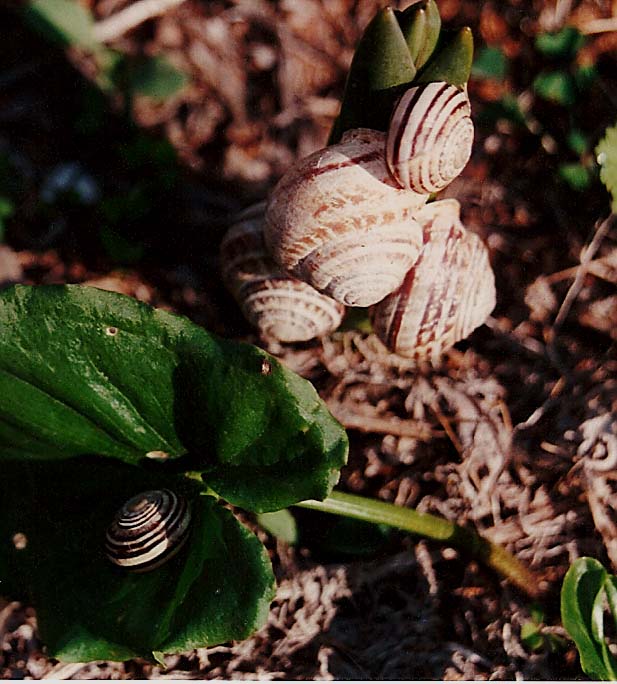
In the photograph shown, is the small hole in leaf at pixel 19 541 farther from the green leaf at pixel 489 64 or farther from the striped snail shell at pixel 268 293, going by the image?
the green leaf at pixel 489 64

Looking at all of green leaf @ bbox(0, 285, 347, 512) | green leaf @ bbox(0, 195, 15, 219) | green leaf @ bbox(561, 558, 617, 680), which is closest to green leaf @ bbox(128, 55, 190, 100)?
green leaf @ bbox(0, 195, 15, 219)

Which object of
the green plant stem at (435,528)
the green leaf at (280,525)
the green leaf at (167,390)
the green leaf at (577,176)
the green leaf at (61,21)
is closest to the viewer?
the green leaf at (167,390)

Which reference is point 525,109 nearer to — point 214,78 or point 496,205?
point 496,205

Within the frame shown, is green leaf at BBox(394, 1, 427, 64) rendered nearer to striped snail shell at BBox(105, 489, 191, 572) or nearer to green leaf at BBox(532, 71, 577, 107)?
green leaf at BBox(532, 71, 577, 107)

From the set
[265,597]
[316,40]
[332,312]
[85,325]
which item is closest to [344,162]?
[332,312]

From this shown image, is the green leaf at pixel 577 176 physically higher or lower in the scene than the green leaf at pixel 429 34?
lower

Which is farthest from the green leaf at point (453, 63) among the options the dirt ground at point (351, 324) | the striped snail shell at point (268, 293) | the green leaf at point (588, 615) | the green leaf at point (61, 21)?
the green leaf at point (61, 21)
